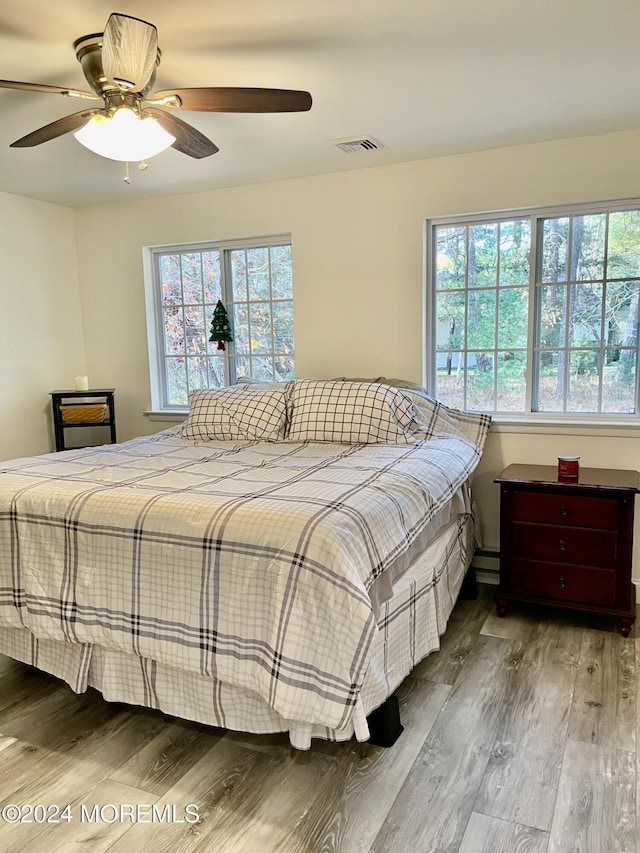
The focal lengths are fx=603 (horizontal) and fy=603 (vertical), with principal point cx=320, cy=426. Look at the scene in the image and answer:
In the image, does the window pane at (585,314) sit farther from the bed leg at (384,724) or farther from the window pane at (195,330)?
the window pane at (195,330)

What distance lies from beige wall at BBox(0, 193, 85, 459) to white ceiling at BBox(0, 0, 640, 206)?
0.74m

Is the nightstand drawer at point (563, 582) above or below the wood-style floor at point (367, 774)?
above

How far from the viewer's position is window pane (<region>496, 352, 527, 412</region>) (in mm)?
3301

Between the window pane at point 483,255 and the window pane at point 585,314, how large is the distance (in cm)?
43

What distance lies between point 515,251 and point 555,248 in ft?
0.66

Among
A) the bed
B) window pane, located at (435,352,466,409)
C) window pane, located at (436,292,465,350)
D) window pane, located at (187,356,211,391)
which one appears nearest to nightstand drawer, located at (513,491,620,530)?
the bed

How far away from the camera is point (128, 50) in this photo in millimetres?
1684

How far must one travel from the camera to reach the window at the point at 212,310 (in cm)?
389

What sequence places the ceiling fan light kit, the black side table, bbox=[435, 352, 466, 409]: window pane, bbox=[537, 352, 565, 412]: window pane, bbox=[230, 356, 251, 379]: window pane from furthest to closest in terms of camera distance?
bbox=[230, 356, 251, 379]: window pane, the black side table, bbox=[435, 352, 466, 409]: window pane, bbox=[537, 352, 565, 412]: window pane, the ceiling fan light kit

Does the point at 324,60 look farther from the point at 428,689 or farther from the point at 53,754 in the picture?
the point at 53,754

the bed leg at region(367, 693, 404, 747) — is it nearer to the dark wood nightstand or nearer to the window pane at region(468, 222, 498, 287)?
the dark wood nightstand

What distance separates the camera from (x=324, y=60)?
6.81 ft

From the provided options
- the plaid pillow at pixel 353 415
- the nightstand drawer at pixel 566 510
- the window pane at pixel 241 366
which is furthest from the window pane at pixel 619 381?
the window pane at pixel 241 366

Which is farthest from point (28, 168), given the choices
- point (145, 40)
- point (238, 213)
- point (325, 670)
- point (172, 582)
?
point (325, 670)
